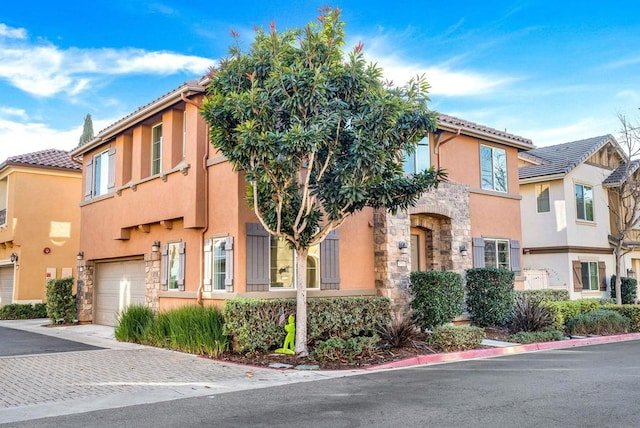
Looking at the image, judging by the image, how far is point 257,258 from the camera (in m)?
12.7

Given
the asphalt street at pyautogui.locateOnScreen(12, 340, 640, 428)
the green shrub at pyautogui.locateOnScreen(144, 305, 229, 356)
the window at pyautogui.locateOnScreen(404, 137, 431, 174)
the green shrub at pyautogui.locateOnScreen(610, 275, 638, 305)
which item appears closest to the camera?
the asphalt street at pyautogui.locateOnScreen(12, 340, 640, 428)

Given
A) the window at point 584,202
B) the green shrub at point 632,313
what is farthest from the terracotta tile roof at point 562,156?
the green shrub at point 632,313

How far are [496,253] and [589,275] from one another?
9265mm

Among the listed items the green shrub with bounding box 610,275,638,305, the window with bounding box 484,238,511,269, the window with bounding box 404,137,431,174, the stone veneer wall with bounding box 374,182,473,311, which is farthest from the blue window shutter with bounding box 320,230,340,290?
the green shrub with bounding box 610,275,638,305

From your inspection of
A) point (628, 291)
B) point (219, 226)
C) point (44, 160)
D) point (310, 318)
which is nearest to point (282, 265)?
point (310, 318)

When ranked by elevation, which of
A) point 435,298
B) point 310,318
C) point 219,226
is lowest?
point 310,318

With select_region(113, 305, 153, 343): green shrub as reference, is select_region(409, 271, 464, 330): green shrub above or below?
above

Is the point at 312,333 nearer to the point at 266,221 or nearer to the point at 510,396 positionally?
the point at 266,221

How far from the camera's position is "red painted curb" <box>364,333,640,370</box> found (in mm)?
11289

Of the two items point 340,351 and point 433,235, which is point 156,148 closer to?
point 433,235

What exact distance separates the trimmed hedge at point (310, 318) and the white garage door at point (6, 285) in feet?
57.3

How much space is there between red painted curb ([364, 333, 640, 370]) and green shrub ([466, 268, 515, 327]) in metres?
1.84

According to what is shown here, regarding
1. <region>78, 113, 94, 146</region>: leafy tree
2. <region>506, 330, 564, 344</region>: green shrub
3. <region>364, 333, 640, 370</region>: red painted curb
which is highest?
<region>78, 113, 94, 146</region>: leafy tree

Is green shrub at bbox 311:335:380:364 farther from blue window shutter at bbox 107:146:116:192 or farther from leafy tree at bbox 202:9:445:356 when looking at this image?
blue window shutter at bbox 107:146:116:192
